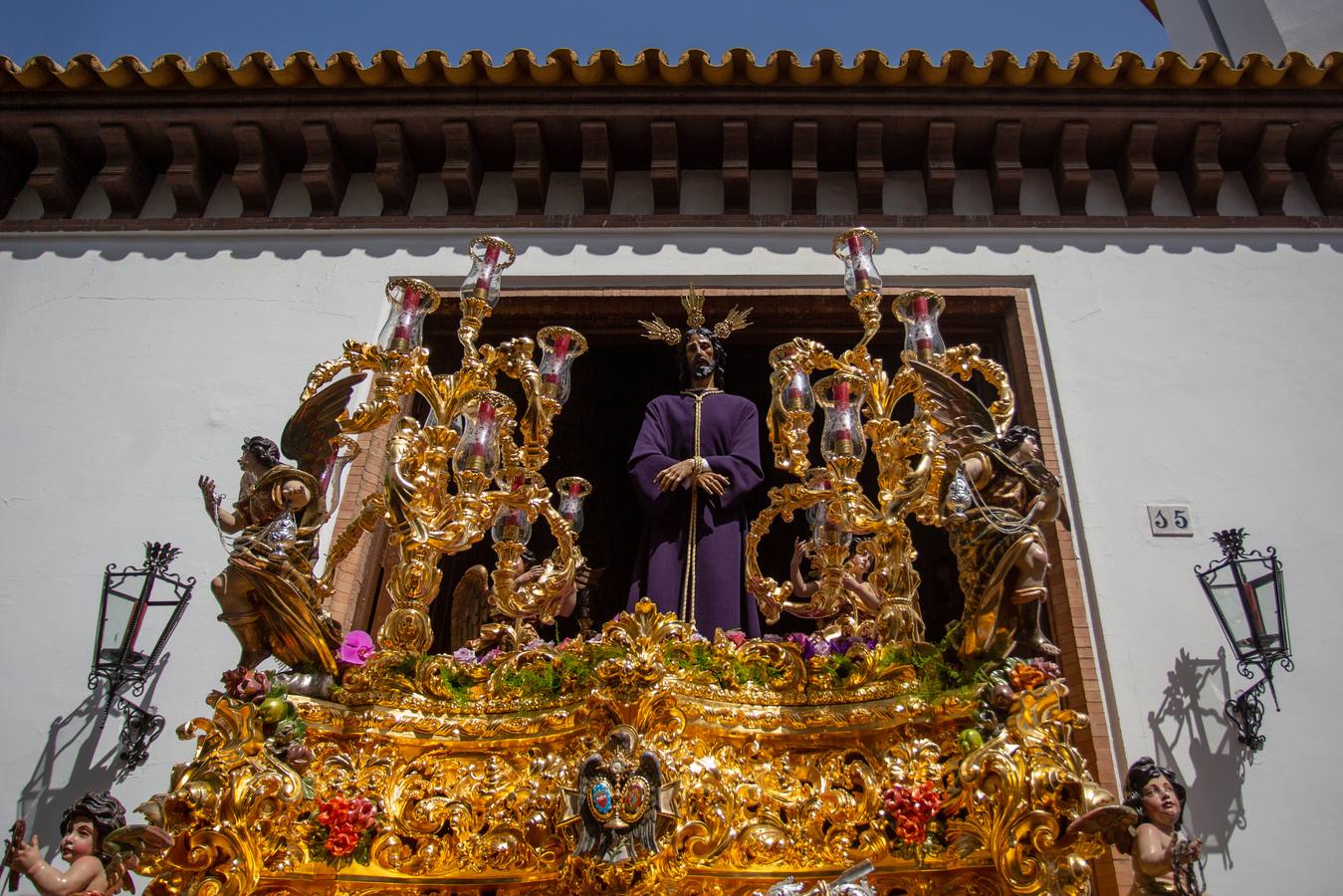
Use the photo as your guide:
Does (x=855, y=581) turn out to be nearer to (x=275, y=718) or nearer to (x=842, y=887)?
(x=842, y=887)

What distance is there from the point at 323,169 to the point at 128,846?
16.7 ft

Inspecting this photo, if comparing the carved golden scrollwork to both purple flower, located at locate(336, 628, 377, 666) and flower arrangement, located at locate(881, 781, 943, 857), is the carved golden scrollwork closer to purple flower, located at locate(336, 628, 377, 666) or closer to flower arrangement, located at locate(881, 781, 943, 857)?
flower arrangement, located at locate(881, 781, 943, 857)

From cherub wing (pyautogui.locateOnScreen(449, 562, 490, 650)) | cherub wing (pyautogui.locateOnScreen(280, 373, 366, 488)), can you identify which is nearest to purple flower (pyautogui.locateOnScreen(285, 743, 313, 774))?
cherub wing (pyautogui.locateOnScreen(280, 373, 366, 488))

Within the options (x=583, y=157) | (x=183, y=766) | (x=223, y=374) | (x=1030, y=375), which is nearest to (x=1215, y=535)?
(x=1030, y=375)

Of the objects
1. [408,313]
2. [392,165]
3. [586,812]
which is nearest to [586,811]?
[586,812]

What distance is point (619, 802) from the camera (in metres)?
4.55

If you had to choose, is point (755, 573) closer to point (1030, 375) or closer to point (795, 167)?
point (1030, 375)

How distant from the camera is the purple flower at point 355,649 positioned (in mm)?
5344

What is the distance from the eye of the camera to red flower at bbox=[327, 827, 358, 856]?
466 cm

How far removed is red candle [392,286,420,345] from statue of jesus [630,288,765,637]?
1481 mm

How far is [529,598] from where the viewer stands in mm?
6078

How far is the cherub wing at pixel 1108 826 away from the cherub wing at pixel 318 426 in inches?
138

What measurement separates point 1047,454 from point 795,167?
2659mm

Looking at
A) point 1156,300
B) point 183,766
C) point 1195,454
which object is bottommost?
point 183,766
